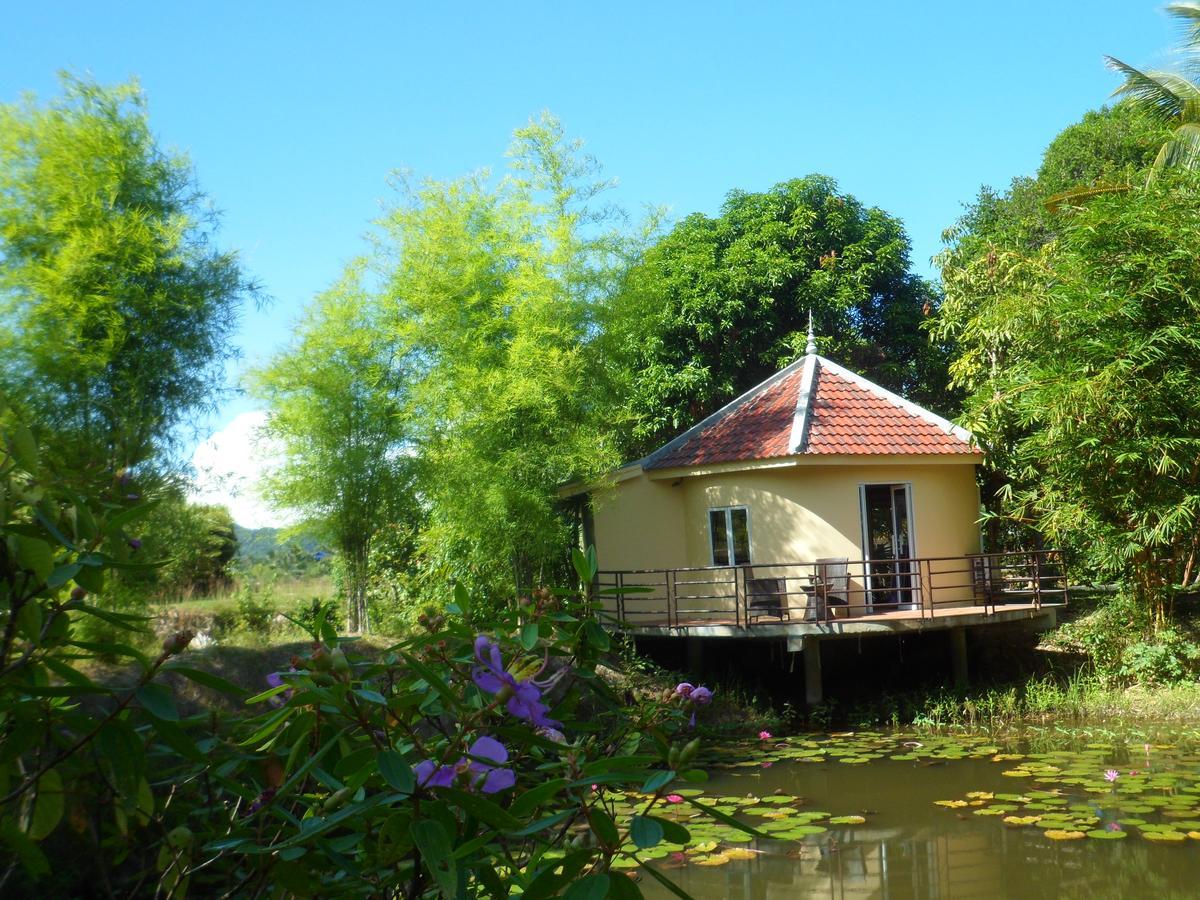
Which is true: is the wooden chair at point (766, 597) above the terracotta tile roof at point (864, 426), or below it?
below

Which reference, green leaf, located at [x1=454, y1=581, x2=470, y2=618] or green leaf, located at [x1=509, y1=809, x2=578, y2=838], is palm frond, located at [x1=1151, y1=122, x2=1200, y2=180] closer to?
green leaf, located at [x1=454, y1=581, x2=470, y2=618]

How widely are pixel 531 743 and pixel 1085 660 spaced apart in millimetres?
13507

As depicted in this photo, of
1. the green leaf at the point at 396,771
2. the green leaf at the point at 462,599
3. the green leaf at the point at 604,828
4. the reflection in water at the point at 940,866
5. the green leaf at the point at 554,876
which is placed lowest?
the reflection in water at the point at 940,866

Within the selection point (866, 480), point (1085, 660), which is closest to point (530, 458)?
point (866, 480)

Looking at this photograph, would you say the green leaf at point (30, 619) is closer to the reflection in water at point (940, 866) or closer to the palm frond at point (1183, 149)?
the reflection in water at point (940, 866)

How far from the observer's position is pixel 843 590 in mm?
11789

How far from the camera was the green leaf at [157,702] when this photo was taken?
1.04 meters

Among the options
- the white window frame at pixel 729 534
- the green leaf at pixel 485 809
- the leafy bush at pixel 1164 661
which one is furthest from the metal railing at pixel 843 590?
the green leaf at pixel 485 809

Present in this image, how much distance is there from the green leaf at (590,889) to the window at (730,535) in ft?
41.3

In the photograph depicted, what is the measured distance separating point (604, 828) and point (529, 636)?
0.25 m

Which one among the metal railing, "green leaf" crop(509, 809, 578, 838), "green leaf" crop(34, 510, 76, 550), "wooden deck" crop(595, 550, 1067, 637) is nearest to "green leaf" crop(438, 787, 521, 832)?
"green leaf" crop(509, 809, 578, 838)

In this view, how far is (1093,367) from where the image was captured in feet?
39.3

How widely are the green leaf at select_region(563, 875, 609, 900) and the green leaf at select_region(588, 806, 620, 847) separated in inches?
2.5

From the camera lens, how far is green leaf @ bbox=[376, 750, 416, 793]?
966 mm
